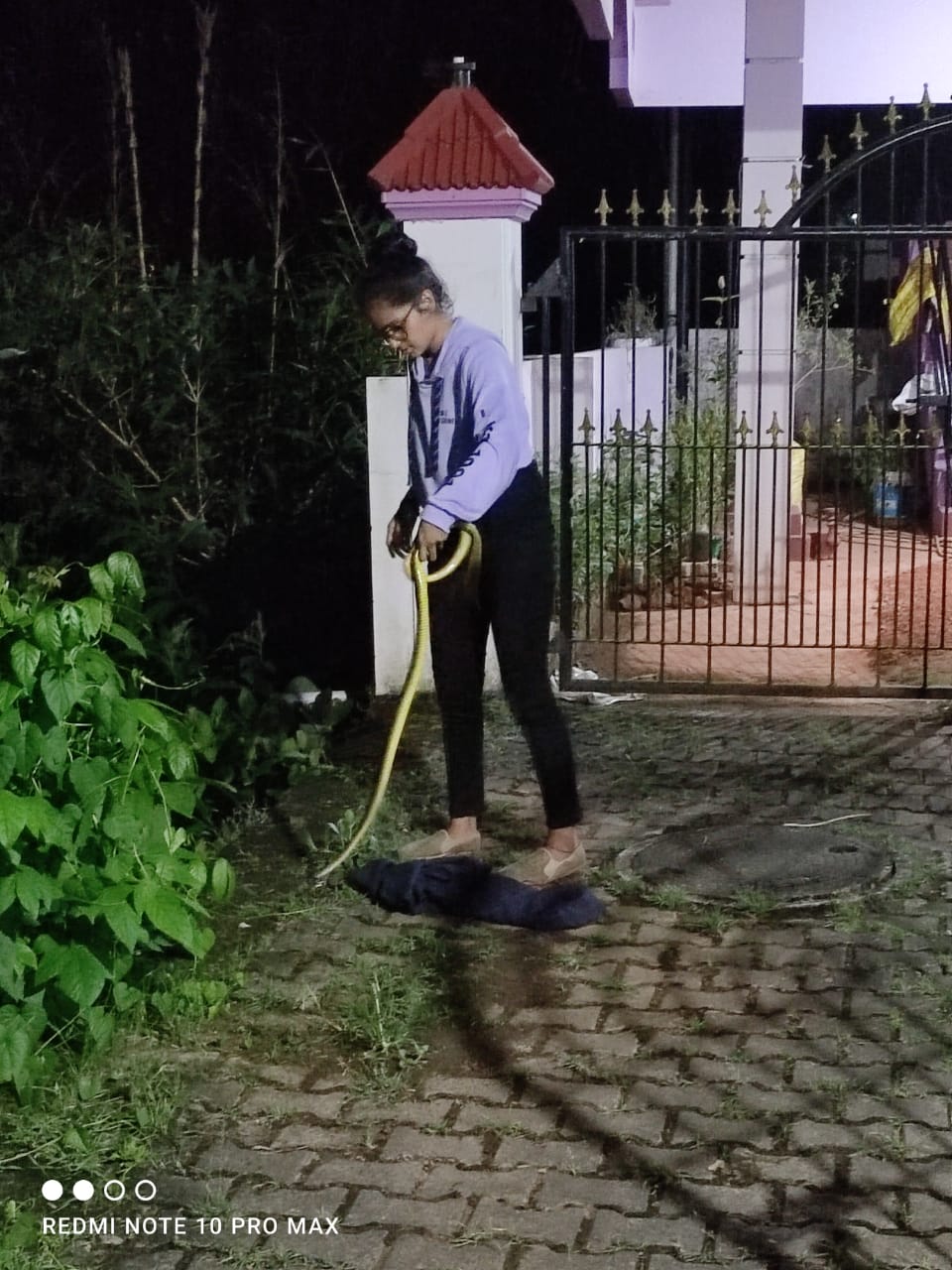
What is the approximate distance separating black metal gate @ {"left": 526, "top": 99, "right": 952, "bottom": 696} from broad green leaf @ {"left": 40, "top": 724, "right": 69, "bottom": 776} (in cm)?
349

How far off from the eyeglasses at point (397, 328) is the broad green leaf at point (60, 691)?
5.11ft

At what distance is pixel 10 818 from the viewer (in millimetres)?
3271

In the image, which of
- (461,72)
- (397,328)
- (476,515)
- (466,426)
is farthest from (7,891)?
(461,72)

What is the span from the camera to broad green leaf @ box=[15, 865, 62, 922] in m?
3.30

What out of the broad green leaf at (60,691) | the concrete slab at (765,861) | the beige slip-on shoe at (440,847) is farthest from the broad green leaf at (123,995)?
the concrete slab at (765,861)

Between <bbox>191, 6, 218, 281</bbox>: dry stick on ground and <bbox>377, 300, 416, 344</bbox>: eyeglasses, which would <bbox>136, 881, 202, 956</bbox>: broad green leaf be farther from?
<bbox>191, 6, 218, 281</bbox>: dry stick on ground

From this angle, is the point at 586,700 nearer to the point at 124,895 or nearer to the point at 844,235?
the point at 844,235

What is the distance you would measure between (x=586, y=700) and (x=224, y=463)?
3127 mm

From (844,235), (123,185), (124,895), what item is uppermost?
(123,185)

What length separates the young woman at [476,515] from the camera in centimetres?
439

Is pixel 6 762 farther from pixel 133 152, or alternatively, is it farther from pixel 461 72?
pixel 133 152

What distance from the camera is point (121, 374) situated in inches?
358

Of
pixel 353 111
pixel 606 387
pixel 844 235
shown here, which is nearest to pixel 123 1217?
pixel 844 235

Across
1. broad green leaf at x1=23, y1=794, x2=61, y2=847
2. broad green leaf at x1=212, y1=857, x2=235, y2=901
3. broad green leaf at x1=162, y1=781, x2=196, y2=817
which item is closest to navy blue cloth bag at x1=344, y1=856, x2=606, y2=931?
broad green leaf at x1=212, y1=857, x2=235, y2=901
